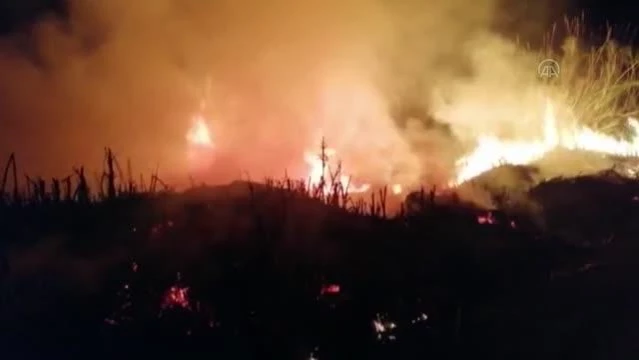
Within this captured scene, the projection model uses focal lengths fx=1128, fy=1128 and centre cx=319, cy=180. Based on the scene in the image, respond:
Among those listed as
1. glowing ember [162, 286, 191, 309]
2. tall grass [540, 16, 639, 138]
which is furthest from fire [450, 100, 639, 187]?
glowing ember [162, 286, 191, 309]

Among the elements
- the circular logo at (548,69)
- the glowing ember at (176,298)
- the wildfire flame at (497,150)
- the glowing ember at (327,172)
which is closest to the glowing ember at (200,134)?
the wildfire flame at (497,150)

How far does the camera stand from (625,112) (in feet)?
71.6

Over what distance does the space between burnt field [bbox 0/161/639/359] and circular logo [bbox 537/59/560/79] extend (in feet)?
25.1

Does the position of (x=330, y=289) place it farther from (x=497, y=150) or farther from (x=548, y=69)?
(x=548, y=69)

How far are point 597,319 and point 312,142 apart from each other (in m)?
7.38

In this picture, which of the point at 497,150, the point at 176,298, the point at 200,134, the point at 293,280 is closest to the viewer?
the point at 176,298

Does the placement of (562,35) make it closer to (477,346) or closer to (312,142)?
(312,142)

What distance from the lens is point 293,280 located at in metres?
12.1

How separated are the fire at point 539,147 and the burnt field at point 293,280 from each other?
4157 millimetres

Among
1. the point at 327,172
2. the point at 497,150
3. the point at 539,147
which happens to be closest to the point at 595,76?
the point at 539,147

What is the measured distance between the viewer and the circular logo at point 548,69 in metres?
21.6

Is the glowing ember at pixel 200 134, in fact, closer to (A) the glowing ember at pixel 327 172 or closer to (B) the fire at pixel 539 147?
(A) the glowing ember at pixel 327 172

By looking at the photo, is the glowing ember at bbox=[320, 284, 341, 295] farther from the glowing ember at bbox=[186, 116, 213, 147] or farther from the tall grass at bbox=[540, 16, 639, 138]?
the tall grass at bbox=[540, 16, 639, 138]

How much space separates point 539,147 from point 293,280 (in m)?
8.37
